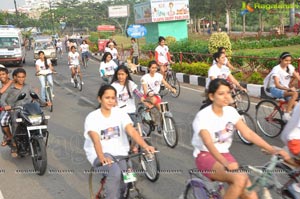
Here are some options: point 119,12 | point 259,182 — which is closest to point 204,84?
point 259,182

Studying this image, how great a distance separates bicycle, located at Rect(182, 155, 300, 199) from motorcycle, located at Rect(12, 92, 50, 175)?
8.47ft

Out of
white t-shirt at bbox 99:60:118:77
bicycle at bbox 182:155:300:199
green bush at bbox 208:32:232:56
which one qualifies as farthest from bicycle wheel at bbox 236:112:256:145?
green bush at bbox 208:32:232:56

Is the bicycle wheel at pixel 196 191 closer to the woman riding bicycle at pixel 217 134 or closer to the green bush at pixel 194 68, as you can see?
the woman riding bicycle at pixel 217 134

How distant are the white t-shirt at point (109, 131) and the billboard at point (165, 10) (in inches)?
1012

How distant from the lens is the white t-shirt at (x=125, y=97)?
573 centimetres

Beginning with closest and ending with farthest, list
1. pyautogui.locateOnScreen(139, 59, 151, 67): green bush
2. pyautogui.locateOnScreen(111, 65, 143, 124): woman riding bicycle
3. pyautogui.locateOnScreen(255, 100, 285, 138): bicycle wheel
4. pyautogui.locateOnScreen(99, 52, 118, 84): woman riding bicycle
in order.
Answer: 1. pyautogui.locateOnScreen(111, 65, 143, 124): woman riding bicycle
2. pyautogui.locateOnScreen(255, 100, 285, 138): bicycle wheel
3. pyautogui.locateOnScreen(99, 52, 118, 84): woman riding bicycle
4. pyautogui.locateOnScreen(139, 59, 151, 67): green bush

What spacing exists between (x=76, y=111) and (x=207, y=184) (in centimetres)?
714

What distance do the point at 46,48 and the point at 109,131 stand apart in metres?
23.0

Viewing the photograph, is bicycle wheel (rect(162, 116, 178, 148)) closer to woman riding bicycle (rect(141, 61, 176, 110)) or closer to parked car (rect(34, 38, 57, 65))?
A: woman riding bicycle (rect(141, 61, 176, 110))

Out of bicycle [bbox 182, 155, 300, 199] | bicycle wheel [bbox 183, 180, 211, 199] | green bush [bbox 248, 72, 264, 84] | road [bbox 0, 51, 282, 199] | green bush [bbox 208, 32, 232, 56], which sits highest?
green bush [bbox 208, 32, 232, 56]

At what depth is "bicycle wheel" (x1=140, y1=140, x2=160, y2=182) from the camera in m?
4.83

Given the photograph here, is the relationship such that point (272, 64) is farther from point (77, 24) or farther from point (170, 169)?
point (77, 24)

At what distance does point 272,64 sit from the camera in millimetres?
11727

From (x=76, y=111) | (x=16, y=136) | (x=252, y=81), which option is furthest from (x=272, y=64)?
(x=16, y=136)
